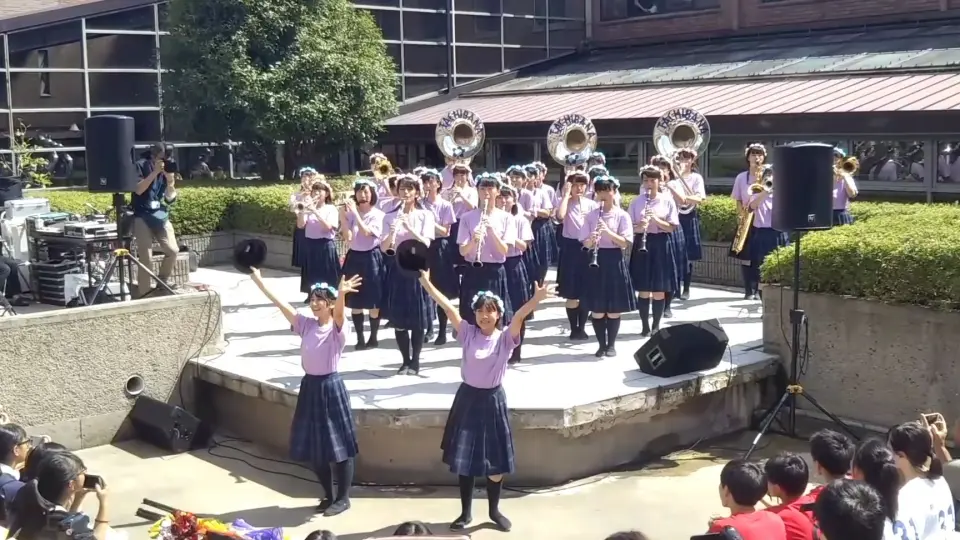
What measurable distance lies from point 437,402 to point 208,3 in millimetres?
12134

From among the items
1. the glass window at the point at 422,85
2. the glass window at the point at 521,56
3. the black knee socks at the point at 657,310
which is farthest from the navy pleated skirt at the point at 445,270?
the glass window at the point at 521,56

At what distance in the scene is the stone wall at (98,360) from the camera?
349 inches

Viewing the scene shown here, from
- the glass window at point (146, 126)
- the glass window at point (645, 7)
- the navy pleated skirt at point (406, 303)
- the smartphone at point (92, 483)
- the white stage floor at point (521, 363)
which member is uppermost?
the glass window at point (645, 7)

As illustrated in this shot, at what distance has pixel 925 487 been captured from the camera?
465 centimetres

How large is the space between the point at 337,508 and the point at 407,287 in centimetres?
234

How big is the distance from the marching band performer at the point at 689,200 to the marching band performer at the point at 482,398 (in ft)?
17.6

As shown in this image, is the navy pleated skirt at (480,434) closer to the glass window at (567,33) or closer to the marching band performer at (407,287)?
the marching band performer at (407,287)

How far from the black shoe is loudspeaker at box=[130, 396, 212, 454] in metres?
2.20

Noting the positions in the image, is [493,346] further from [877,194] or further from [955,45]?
[955,45]

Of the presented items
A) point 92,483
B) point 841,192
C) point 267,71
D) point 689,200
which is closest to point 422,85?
point 267,71

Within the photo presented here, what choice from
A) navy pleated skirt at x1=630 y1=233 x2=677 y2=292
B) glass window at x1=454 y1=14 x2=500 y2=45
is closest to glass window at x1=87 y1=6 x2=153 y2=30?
glass window at x1=454 y1=14 x2=500 y2=45

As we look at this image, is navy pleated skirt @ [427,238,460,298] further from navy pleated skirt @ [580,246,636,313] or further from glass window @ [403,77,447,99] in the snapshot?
glass window @ [403,77,447,99]

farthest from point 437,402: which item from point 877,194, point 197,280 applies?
point 877,194

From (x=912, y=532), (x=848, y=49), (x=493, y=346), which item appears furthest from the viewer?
(x=848, y=49)
